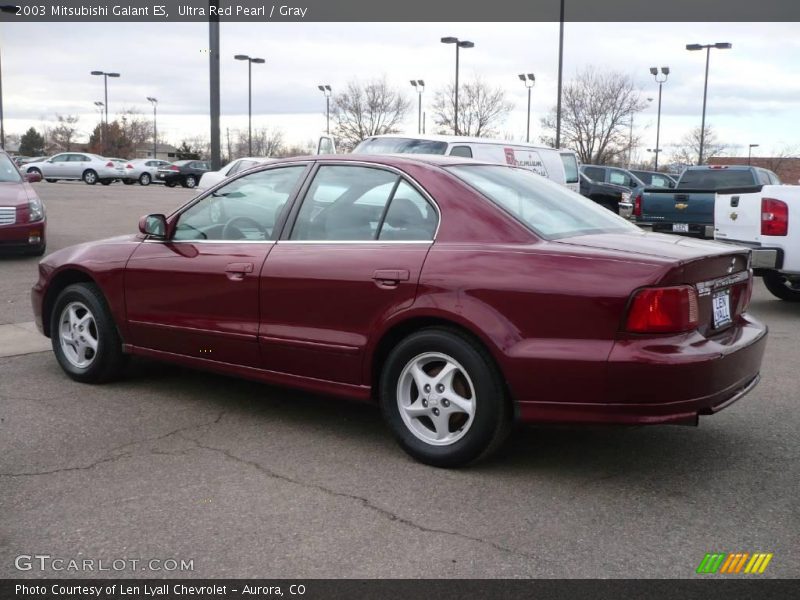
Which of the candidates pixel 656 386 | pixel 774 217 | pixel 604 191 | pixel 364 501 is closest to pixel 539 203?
pixel 656 386

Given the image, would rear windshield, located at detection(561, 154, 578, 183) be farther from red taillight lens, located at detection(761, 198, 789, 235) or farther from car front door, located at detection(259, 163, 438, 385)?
car front door, located at detection(259, 163, 438, 385)

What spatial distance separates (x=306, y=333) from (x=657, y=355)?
1.85 meters

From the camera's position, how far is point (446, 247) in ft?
14.2

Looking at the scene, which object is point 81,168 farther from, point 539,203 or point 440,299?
point 440,299

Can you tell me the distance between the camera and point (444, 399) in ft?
13.9

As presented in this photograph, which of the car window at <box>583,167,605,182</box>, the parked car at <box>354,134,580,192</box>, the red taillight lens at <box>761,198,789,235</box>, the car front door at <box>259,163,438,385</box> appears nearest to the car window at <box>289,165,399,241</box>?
the car front door at <box>259,163,438,385</box>

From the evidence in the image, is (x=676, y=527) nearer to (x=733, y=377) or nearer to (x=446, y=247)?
(x=733, y=377)

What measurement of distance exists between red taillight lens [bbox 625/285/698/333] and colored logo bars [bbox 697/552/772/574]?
970mm

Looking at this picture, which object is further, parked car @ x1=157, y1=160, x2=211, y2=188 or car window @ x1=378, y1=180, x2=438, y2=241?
parked car @ x1=157, y1=160, x2=211, y2=188

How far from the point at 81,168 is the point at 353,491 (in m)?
42.3

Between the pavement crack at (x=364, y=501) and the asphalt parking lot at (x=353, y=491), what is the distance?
0.04ft

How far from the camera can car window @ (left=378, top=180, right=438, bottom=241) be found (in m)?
4.48

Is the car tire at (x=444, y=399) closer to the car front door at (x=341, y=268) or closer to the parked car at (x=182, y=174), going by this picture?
the car front door at (x=341, y=268)

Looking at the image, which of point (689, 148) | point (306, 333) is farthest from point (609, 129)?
point (306, 333)
